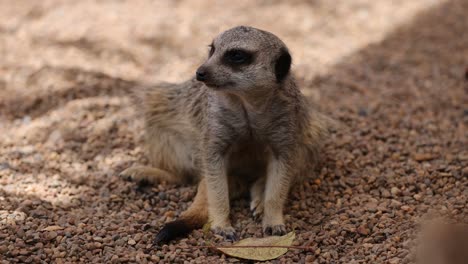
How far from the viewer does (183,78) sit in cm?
452

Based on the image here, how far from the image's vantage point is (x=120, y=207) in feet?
9.90

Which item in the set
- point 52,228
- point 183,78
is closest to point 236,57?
point 52,228

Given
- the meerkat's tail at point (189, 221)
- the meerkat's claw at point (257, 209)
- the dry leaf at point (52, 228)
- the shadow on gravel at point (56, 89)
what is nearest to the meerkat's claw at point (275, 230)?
the meerkat's claw at point (257, 209)

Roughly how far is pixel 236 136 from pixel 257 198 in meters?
0.37

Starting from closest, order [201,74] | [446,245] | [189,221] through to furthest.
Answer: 1. [446,245]
2. [201,74]
3. [189,221]

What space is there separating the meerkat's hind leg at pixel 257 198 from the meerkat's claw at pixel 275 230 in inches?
5.7

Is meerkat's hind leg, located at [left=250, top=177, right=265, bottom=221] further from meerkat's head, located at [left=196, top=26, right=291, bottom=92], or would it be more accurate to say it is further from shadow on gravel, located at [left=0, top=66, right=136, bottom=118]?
shadow on gravel, located at [left=0, top=66, right=136, bottom=118]

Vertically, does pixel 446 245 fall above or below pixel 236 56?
below

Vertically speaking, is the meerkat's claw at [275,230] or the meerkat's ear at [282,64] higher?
the meerkat's ear at [282,64]

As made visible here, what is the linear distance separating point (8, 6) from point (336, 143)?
3781mm

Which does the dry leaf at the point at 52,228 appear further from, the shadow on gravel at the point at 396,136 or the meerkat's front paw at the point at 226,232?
the shadow on gravel at the point at 396,136

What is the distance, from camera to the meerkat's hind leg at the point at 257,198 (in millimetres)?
2980

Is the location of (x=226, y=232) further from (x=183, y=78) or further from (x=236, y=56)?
(x=183, y=78)

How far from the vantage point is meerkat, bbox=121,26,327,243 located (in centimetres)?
265
